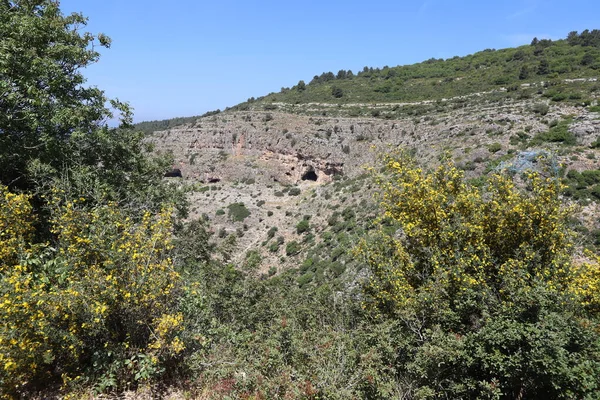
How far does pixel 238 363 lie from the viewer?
541 centimetres

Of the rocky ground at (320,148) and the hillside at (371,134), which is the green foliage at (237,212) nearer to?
the rocky ground at (320,148)

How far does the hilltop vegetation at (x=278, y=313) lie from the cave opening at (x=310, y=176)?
138 feet

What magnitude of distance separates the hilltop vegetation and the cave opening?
42.0 metres

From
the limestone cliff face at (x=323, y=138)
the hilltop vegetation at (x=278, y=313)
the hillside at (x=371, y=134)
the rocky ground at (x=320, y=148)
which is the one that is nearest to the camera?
the hilltop vegetation at (x=278, y=313)

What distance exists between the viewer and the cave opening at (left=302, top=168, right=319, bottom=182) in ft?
166

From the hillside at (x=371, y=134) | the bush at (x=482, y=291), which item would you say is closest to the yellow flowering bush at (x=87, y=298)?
the bush at (x=482, y=291)

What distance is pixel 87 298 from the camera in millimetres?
4254

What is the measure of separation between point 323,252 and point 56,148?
21.2m

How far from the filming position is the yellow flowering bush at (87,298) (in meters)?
4.03

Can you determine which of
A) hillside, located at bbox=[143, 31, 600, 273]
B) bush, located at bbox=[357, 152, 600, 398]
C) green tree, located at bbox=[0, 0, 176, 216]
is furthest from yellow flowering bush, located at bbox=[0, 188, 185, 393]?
hillside, located at bbox=[143, 31, 600, 273]

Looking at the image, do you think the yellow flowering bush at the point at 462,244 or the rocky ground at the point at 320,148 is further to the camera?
the rocky ground at the point at 320,148

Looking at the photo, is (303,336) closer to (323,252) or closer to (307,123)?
(323,252)

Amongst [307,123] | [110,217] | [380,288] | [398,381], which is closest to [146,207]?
[110,217]

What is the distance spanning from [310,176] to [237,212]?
49.6ft
